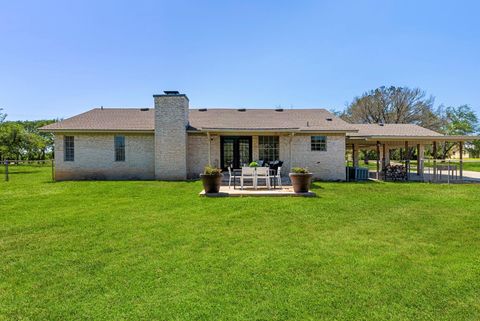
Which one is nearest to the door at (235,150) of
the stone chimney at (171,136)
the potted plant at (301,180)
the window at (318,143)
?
the stone chimney at (171,136)

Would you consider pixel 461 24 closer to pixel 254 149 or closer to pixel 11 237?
pixel 254 149

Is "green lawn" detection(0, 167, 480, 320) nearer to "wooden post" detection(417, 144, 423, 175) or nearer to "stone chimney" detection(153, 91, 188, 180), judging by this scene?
"stone chimney" detection(153, 91, 188, 180)

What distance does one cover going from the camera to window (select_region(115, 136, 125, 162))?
16.1 metres

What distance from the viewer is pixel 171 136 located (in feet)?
50.4

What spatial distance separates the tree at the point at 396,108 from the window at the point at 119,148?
3440 centimetres

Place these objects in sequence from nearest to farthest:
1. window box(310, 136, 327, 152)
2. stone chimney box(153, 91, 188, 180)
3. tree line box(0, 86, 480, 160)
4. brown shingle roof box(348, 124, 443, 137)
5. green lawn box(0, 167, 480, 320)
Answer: green lawn box(0, 167, 480, 320) → stone chimney box(153, 91, 188, 180) → window box(310, 136, 327, 152) → brown shingle roof box(348, 124, 443, 137) → tree line box(0, 86, 480, 160)

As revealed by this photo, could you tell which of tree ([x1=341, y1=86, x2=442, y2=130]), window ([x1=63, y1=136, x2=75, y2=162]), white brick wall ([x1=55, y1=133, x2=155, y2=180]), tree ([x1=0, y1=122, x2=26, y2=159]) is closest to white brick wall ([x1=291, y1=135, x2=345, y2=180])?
white brick wall ([x1=55, y1=133, x2=155, y2=180])

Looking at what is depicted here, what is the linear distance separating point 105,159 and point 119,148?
0.98 m

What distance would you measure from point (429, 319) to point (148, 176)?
1504 centimetres

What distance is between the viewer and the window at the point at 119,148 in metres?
16.1

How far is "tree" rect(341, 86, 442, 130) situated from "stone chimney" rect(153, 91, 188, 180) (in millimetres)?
32372

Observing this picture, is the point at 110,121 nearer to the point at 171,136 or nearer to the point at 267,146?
the point at 171,136

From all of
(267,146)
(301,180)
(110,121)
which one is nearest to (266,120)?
(267,146)

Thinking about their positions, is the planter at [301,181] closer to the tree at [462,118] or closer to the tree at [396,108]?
the tree at [396,108]
